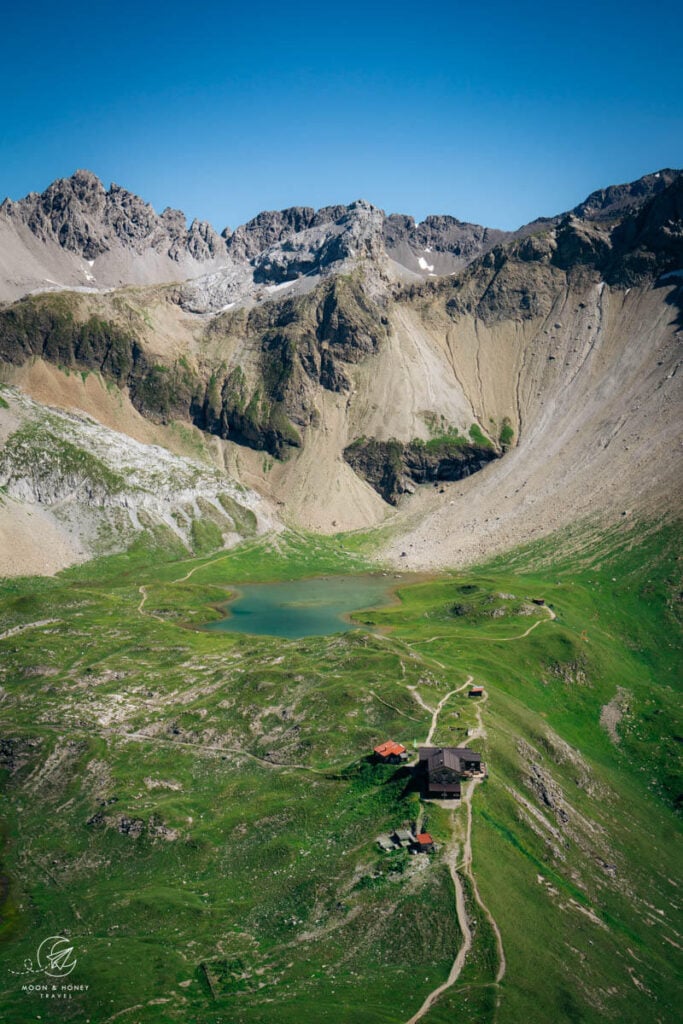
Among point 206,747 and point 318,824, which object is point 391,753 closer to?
point 318,824

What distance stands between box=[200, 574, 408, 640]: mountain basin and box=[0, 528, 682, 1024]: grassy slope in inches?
651

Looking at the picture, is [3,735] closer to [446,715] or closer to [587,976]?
[446,715]

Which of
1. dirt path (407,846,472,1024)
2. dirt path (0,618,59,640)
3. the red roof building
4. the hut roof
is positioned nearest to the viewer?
dirt path (407,846,472,1024)

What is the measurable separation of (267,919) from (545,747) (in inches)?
1794

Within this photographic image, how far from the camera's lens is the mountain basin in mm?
145875

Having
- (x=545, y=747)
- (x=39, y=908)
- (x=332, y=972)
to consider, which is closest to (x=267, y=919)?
(x=332, y=972)

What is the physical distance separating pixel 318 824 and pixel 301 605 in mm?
101541

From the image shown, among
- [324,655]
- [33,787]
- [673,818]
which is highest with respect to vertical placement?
[324,655]

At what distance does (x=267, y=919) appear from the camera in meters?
58.8

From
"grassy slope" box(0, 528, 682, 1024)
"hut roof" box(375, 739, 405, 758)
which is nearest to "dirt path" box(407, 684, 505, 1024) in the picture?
"grassy slope" box(0, 528, 682, 1024)

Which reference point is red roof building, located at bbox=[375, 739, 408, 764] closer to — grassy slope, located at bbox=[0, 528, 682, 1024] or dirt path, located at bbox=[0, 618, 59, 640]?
grassy slope, located at bbox=[0, 528, 682, 1024]

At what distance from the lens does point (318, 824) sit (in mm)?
69312

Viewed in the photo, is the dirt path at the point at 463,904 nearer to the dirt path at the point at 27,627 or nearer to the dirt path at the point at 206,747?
the dirt path at the point at 206,747

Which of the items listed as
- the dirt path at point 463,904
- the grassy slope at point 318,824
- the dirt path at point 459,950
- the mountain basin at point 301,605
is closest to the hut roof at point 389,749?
the grassy slope at point 318,824
